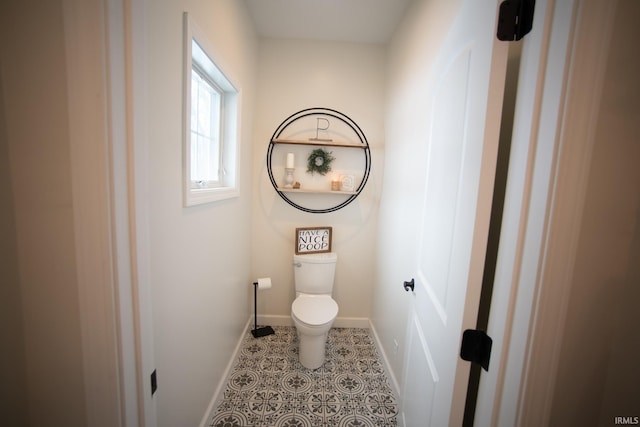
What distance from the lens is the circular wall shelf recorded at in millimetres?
2141

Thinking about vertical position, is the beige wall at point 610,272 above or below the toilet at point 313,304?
above

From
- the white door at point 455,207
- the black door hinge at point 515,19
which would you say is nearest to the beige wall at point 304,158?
the white door at point 455,207

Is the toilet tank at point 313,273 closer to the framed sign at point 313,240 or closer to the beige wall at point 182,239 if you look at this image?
the framed sign at point 313,240

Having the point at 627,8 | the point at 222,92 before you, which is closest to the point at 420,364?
the point at 627,8

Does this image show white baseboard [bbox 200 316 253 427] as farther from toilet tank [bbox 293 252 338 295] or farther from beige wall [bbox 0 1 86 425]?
beige wall [bbox 0 1 86 425]

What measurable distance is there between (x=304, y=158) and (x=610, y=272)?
1.98 meters

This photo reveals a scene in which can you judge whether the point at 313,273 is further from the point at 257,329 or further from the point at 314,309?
the point at 257,329

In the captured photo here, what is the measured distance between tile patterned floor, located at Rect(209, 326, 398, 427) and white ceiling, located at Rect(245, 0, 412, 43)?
8.81ft

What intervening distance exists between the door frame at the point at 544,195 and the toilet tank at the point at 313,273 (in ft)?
5.29

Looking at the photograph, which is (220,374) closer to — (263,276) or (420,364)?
(263,276)

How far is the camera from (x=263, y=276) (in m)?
2.30

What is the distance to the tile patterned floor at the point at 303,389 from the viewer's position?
4.66 feet

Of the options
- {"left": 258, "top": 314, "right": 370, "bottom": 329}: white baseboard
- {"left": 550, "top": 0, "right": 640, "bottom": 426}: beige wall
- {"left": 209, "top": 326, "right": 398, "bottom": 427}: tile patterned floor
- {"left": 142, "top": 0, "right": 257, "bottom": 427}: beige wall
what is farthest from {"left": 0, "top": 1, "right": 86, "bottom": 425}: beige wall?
{"left": 258, "top": 314, "right": 370, "bottom": 329}: white baseboard

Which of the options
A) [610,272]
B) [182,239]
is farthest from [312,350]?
[610,272]
